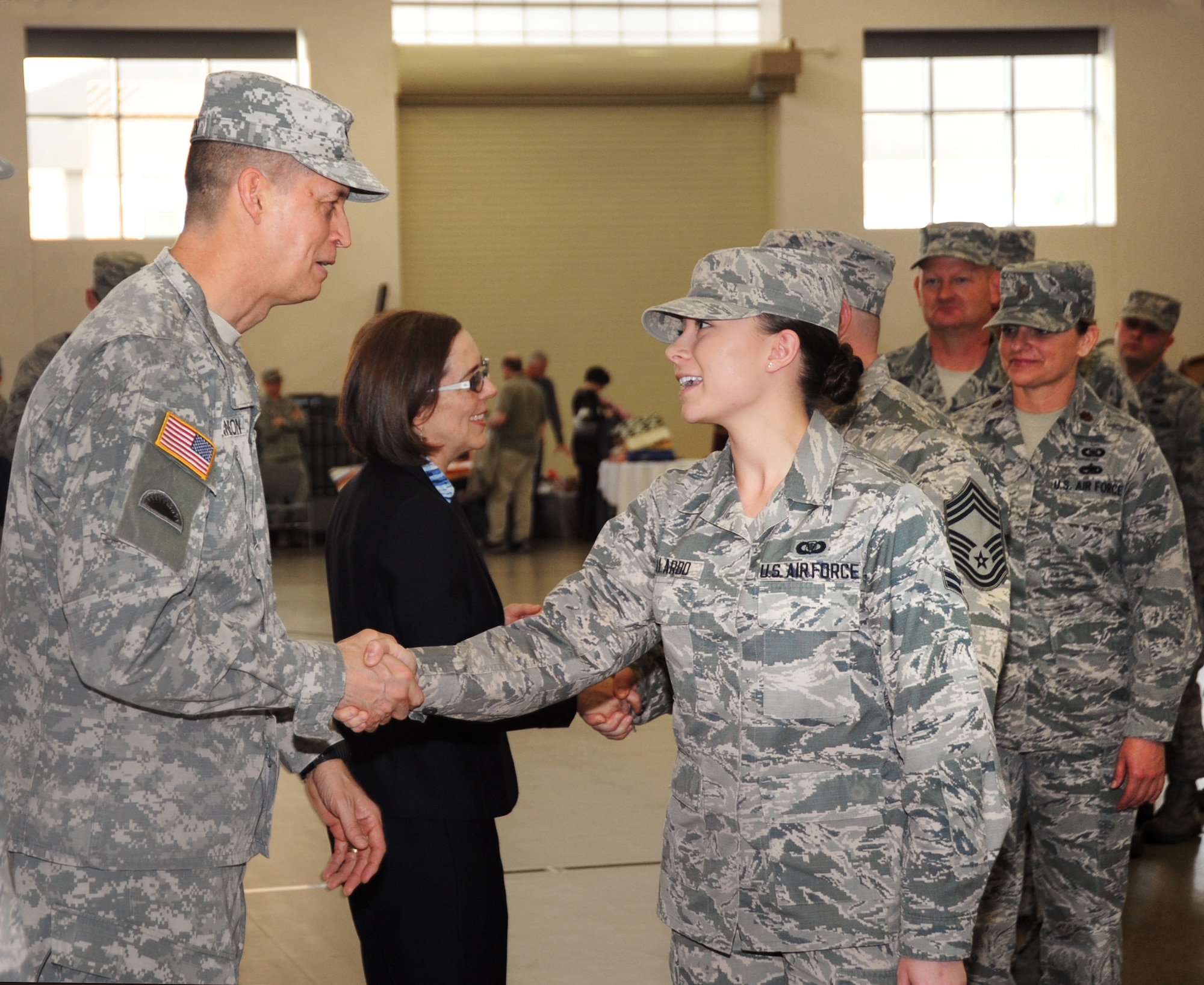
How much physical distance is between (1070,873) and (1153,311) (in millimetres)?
3391

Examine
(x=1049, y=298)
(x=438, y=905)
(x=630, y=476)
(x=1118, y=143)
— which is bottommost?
(x=438, y=905)

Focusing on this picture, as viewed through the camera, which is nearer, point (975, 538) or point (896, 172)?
point (975, 538)

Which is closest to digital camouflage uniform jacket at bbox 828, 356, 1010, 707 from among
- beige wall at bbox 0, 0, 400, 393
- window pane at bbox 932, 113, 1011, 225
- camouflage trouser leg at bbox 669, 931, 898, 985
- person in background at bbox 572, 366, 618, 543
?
camouflage trouser leg at bbox 669, 931, 898, 985

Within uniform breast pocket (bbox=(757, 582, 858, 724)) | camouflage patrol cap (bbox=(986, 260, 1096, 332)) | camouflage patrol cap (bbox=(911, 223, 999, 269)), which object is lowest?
uniform breast pocket (bbox=(757, 582, 858, 724))

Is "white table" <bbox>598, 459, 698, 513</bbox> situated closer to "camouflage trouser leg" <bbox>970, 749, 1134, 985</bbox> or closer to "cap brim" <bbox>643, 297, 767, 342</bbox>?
"camouflage trouser leg" <bbox>970, 749, 1134, 985</bbox>

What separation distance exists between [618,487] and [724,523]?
32.2 ft

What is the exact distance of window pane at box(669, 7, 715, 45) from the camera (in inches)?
623

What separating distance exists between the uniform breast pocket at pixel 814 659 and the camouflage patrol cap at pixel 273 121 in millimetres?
943

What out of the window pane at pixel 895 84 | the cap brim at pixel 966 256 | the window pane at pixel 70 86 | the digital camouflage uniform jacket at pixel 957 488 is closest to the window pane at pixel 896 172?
the window pane at pixel 895 84

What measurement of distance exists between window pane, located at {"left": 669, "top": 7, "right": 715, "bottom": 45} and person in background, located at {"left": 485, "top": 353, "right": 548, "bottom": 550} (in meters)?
5.38

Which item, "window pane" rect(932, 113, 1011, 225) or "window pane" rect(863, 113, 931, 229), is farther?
"window pane" rect(932, 113, 1011, 225)

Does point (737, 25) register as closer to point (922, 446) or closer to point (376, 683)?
point (922, 446)

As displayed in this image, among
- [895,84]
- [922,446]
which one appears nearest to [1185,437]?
[922,446]

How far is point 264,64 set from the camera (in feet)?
48.8
